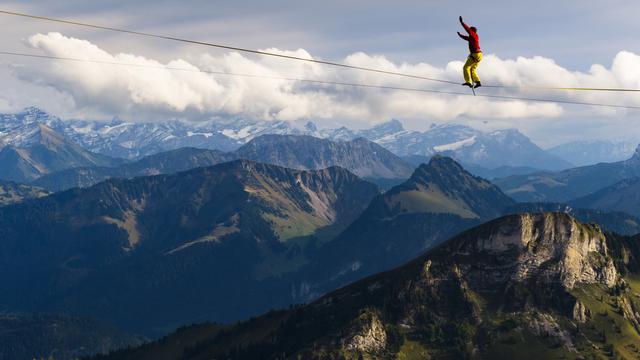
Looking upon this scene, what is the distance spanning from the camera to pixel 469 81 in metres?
91.4

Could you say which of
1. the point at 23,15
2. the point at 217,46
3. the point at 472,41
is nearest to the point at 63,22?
the point at 23,15

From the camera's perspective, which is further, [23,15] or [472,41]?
[472,41]

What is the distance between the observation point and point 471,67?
299ft

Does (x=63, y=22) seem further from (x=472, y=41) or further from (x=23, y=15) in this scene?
(x=472, y=41)

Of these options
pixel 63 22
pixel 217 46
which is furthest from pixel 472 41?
pixel 63 22

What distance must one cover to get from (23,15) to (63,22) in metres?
6.04

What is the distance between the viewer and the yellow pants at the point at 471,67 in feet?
292

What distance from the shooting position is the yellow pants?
89.1m

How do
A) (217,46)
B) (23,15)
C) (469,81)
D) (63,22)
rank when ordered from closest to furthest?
(23,15), (63,22), (217,46), (469,81)

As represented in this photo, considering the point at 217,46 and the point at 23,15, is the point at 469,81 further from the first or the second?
the point at 23,15

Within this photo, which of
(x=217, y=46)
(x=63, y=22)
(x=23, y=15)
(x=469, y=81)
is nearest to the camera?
(x=23, y=15)

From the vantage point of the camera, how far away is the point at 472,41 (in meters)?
86.9

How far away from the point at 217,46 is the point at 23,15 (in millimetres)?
22492

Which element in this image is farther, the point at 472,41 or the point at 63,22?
the point at 472,41
